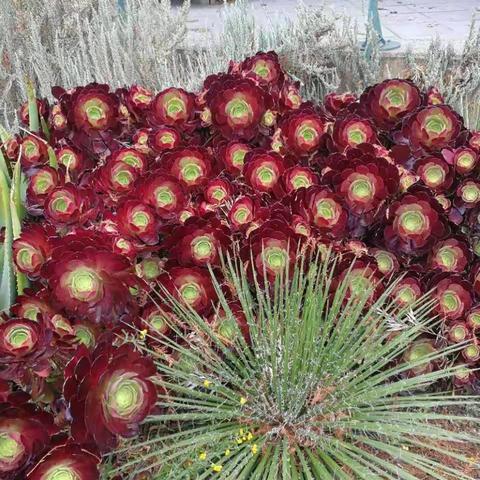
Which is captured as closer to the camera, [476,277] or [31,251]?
[31,251]

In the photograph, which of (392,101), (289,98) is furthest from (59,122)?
(392,101)

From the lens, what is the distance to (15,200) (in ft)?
5.40

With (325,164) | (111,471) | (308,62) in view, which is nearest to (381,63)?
(308,62)

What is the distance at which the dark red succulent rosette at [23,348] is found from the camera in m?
1.19

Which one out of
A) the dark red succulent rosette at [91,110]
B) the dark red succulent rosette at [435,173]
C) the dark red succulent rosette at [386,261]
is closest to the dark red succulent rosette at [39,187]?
the dark red succulent rosette at [91,110]

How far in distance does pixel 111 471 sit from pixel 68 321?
1.09ft

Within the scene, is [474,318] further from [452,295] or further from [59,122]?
[59,122]

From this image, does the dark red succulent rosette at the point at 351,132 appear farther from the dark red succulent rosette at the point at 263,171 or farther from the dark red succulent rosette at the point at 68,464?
the dark red succulent rosette at the point at 68,464

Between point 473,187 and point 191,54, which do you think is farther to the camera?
point 191,54

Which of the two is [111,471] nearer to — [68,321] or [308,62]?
[68,321]

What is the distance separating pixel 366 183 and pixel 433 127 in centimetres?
34

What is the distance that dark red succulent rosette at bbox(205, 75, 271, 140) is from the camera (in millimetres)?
1786

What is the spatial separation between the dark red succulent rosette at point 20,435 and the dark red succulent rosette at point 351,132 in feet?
3.41

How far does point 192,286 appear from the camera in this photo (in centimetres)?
146
